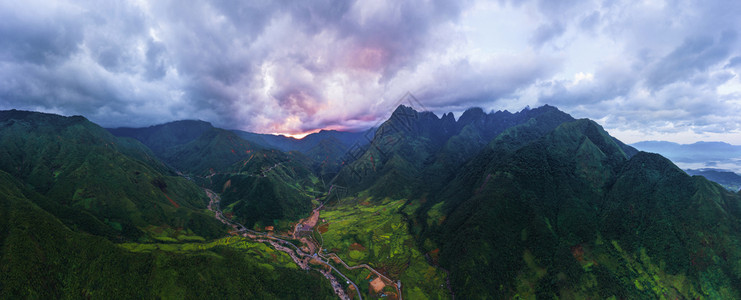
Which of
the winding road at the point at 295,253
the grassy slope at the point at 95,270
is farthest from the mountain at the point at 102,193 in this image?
the grassy slope at the point at 95,270

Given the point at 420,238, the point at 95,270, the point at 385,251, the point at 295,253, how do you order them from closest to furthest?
the point at 95,270 → the point at 385,251 → the point at 295,253 → the point at 420,238

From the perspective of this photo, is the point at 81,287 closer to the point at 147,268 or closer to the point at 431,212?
the point at 147,268

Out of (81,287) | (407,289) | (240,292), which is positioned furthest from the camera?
(407,289)

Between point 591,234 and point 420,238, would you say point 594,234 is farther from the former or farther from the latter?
point 420,238

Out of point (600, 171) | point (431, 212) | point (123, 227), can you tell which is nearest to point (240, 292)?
point (123, 227)

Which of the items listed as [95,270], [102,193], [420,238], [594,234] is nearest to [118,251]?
[95,270]

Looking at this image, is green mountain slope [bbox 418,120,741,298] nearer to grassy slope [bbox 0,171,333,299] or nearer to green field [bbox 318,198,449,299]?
green field [bbox 318,198,449,299]

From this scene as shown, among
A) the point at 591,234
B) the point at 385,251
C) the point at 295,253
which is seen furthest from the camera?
the point at 295,253

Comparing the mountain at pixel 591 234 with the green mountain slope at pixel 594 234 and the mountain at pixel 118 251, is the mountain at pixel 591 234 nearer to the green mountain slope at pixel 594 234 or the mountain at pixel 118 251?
the green mountain slope at pixel 594 234

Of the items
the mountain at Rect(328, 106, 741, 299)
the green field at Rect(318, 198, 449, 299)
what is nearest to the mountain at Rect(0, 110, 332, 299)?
the green field at Rect(318, 198, 449, 299)
